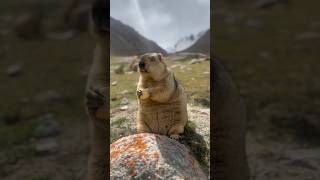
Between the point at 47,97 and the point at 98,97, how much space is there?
0.37 meters

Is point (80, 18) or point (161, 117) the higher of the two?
point (80, 18)

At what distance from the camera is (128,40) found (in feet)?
35.6

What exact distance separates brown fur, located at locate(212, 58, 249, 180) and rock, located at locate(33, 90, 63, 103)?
113 cm

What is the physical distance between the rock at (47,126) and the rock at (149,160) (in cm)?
108

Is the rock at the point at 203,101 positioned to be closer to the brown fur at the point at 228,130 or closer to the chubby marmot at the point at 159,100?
the chubby marmot at the point at 159,100

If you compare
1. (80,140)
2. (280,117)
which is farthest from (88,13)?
(280,117)

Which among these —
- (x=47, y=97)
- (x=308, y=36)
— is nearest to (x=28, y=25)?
(x=47, y=97)

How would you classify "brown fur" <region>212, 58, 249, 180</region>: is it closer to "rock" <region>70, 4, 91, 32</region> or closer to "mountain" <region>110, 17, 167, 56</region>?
"rock" <region>70, 4, 91, 32</region>

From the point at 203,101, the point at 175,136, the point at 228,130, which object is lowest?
the point at 175,136

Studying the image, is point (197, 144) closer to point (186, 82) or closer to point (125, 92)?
point (125, 92)

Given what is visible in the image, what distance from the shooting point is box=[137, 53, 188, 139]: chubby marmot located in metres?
6.46

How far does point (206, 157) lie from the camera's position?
683cm

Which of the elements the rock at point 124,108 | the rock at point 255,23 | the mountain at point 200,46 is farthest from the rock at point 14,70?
the mountain at point 200,46

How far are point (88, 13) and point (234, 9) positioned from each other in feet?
3.43
